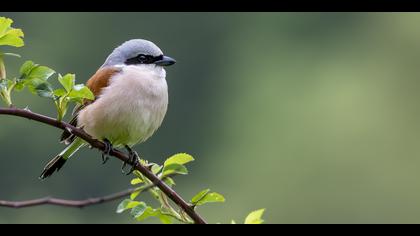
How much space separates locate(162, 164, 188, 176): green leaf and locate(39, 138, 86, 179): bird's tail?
142 centimetres

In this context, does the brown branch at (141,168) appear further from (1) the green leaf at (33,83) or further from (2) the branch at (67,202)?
(2) the branch at (67,202)

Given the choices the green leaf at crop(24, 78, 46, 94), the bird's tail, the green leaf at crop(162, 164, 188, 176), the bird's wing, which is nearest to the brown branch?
the green leaf at crop(162, 164, 188, 176)

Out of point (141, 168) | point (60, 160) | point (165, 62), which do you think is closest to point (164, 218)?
point (141, 168)

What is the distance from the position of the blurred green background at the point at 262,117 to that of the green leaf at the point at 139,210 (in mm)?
18899

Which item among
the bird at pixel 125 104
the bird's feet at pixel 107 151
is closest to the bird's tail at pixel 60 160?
the bird at pixel 125 104

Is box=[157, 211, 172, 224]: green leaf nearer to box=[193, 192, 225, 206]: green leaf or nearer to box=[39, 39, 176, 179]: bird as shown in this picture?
box=[193, 192, 225, 206]: green leaf

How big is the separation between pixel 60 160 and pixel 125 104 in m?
0.42

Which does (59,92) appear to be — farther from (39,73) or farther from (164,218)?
(164,218)

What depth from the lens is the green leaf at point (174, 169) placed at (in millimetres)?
2619

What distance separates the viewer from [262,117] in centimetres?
3309

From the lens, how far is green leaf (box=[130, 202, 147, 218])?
8.51ft

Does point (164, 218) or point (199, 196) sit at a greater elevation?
point (199, 196)

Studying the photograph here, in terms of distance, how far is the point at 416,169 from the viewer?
28531mm
